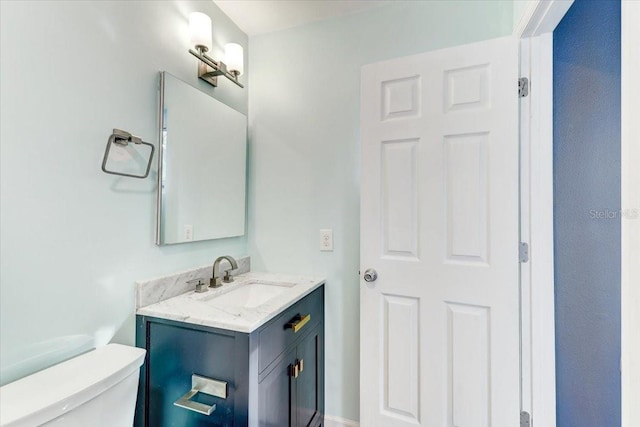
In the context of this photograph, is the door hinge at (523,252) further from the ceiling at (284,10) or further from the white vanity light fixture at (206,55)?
the white vanity light fixture at (206,55)

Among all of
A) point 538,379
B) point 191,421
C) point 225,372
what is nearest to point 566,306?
point 538,379

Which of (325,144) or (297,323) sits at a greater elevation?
(325,144)

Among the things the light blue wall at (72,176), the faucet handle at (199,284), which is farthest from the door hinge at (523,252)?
the light blue wall at (72,176)

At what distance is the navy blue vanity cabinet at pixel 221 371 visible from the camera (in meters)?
1.04

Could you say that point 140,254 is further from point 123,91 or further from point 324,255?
point 324,255

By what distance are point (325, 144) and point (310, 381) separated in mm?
1288

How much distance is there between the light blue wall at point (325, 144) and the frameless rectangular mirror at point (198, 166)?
0.53 ft

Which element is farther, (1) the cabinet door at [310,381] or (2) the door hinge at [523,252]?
(1) the cabinet door at [310,381]

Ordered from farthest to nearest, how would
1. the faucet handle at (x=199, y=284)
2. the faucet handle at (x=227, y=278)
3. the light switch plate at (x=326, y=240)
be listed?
the light switch plate at (x=326, y=240) → the faucet handle at (x=227, y=278) → the faucet handle at (x=199, y=284)

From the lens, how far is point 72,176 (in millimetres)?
973

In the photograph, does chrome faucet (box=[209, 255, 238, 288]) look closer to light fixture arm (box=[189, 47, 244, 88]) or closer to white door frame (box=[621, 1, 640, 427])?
light fixture arm (box=[189, 47, 244, 88])

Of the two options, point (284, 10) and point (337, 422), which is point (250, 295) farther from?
point (284, 10)

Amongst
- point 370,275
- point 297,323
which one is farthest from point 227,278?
point 370,275

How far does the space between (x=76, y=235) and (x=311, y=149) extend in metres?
1.17
